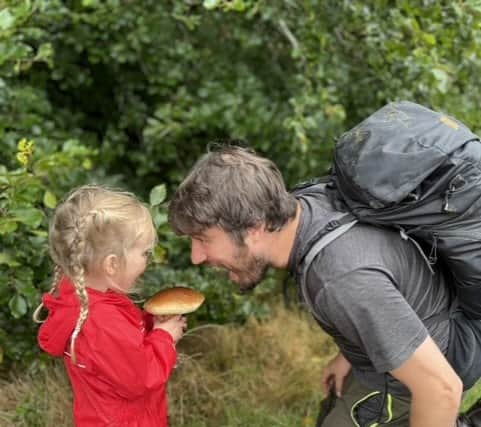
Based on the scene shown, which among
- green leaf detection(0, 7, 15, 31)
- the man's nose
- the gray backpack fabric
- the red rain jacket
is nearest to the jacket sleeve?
the red rain jacket

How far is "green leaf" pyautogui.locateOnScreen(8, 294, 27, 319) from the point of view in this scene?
289 cm

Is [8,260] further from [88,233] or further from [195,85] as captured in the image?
[195,85]

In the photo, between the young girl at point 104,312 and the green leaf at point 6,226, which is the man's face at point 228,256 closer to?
the young girl at point 104,312

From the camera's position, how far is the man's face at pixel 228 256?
7.20ft

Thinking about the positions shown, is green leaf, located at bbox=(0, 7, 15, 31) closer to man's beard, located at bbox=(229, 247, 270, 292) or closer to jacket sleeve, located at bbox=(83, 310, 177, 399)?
jacket sleeve, located at bbox=(83, 310, 177, 399)

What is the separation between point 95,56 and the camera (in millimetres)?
4289

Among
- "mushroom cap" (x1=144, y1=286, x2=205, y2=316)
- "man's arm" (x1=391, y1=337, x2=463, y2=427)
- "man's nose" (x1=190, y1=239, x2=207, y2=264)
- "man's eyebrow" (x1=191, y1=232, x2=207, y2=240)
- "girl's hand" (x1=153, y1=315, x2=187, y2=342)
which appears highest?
"man's eyebrow" (x1=191, y1=232, x2=207, y2=240)

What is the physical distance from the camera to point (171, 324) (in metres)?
2.52

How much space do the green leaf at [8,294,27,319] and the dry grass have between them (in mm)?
603

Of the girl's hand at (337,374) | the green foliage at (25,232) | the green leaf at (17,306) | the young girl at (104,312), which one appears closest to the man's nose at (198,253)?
the young girl at (104,312)

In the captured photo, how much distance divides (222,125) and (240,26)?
63 centimetres

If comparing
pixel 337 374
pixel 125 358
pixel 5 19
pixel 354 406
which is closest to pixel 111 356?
pixel 125 358

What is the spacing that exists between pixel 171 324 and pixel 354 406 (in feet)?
2.27

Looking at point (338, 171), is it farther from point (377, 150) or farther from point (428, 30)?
point (428, 30)
